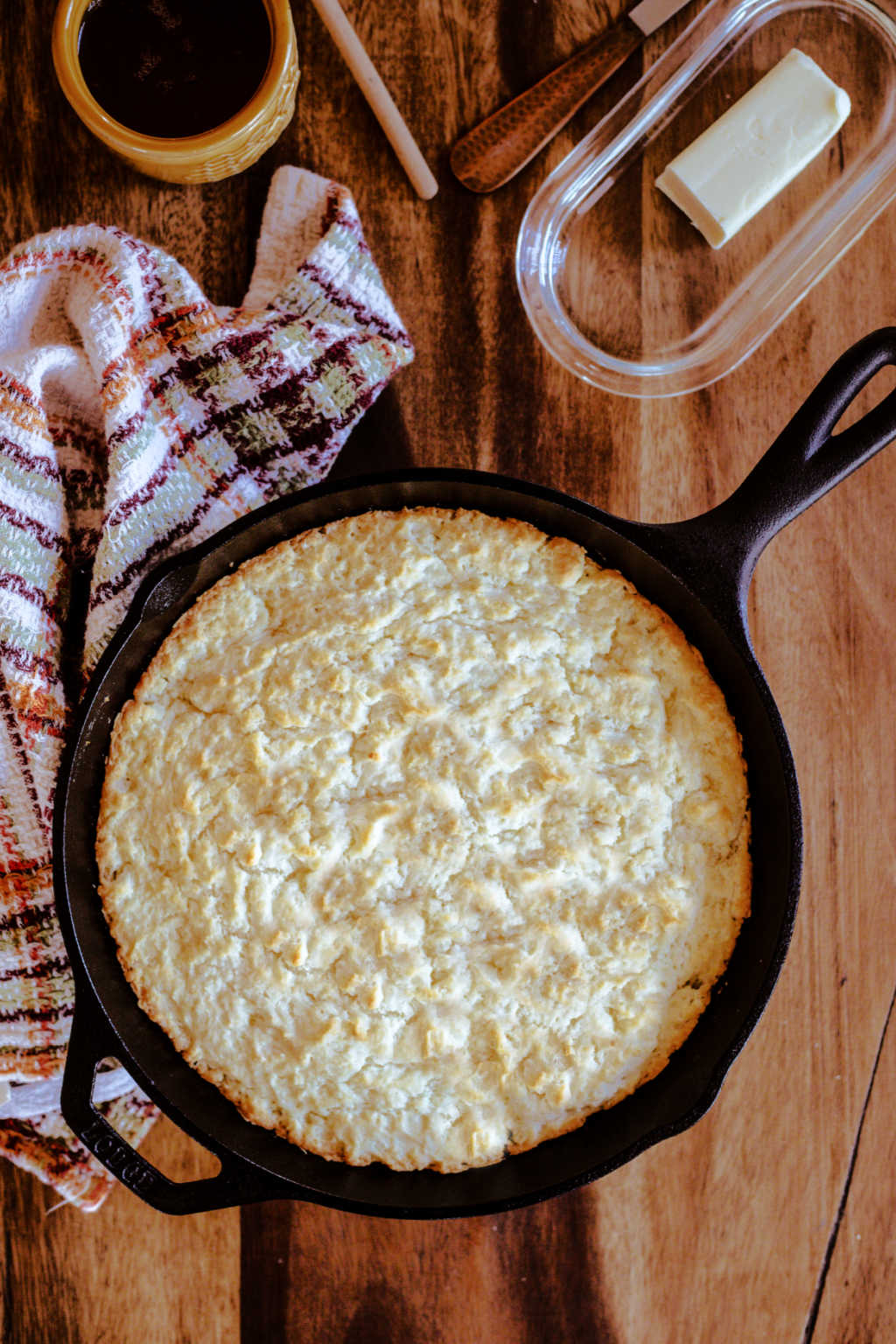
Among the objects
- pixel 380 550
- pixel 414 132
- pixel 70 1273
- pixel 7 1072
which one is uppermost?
pixel 414 132

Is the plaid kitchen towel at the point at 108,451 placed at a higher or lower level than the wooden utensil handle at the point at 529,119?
lower

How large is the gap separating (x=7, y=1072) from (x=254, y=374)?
3.29 feet

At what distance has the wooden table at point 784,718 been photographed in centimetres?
148

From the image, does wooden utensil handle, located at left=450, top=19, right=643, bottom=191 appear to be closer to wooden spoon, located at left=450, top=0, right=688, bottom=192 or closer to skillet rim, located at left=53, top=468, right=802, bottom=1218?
wooden spoon, located at left=450, top=0, right=688, bottom=192

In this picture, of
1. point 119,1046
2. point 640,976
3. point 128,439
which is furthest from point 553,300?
point 119,1046

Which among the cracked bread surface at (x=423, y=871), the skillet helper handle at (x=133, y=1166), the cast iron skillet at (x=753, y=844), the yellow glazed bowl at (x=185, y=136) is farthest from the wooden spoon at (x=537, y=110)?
the skillet helper handle at (x=133, y=1166)

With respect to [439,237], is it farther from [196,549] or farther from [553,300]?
[196,549]

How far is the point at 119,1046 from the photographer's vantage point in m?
1.17

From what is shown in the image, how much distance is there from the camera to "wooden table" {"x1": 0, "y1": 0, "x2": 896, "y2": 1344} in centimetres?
148

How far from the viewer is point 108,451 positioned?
143cm

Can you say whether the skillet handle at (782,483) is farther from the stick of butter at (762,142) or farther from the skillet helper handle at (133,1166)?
the skillet helper handle at (133,1166)

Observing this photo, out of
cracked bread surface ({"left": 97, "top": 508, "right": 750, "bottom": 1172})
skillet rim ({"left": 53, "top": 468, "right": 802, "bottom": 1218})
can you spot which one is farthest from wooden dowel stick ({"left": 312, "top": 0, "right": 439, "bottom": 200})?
cracked bread surface ({"left": 97, "top": 508, "right": 750, "bottom": 1172})

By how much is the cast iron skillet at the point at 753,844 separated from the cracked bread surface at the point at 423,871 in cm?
3

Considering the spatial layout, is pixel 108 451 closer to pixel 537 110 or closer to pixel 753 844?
pixel 537 110
